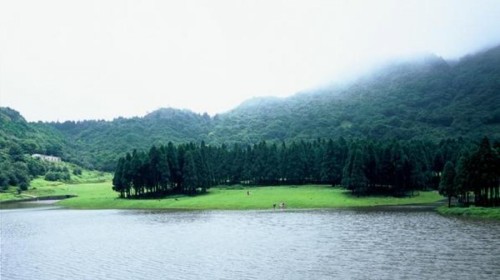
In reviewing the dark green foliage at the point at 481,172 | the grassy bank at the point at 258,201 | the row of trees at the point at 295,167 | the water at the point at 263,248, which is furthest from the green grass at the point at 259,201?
the dark green foliage at the point at 481,172

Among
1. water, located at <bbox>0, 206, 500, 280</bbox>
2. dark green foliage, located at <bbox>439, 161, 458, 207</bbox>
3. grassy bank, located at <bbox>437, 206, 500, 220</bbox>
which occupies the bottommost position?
water, located at <bbox>0, 206, 500, 280</bbox>

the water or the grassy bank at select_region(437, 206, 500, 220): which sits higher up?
the grassy bank at select_region(437, 206, 500, 220)

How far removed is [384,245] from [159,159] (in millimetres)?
90543

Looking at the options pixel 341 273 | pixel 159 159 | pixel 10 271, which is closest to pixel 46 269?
pixel 10 271

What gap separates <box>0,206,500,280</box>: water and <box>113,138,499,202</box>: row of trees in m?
33.8

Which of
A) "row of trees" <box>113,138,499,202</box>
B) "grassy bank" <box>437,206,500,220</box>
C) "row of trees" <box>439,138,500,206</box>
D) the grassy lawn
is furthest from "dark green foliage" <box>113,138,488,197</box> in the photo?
"grassy bank" <box>437,206,500,220</box>

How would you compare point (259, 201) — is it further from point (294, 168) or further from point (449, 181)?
point (449, 181)

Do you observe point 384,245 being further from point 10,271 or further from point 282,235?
point 10,271

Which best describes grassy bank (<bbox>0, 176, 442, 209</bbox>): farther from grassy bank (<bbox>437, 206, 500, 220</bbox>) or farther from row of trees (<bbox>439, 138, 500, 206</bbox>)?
grassy bank (<bbox>437, 206, 500, 220</bbox>)

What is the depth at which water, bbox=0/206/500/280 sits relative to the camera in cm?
4153

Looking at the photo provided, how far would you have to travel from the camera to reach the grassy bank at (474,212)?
247 ft

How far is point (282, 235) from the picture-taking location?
63.0 metres

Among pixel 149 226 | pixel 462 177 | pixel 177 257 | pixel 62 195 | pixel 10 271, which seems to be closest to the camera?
pixel 10 271

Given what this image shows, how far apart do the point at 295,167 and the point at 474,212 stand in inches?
2854
